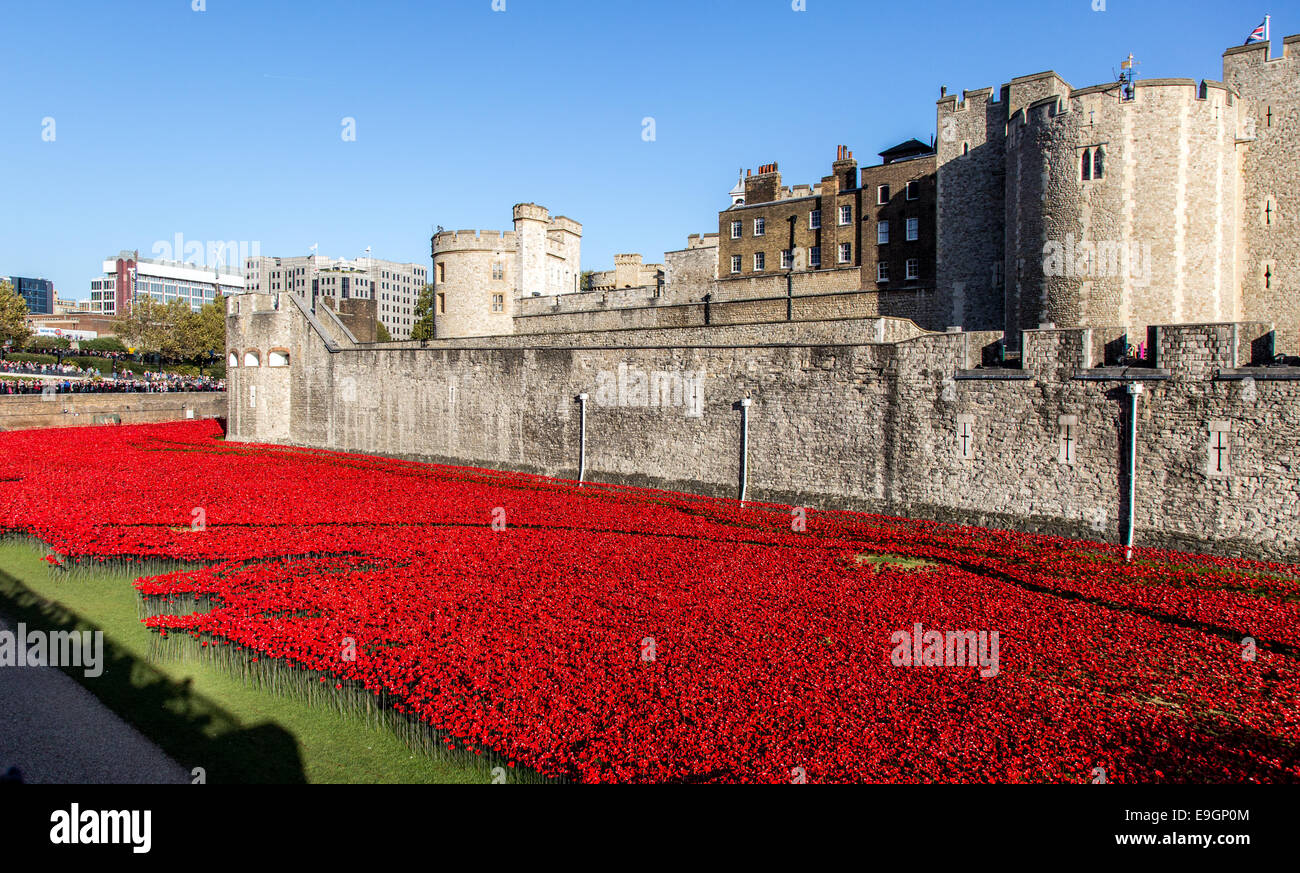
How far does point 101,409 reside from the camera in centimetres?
4972

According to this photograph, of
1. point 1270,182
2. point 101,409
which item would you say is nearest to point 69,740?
point 1270,182

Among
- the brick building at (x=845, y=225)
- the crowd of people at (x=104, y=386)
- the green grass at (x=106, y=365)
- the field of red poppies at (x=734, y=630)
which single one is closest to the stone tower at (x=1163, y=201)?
the brick building at (x=845, y=225)

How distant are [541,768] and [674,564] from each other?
858 cm

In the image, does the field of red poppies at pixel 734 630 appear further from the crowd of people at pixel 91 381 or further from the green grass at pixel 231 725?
the crowd of people at pixel 91 381

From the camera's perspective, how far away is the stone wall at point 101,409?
1778 inches

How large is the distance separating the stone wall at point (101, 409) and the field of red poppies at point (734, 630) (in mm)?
28157

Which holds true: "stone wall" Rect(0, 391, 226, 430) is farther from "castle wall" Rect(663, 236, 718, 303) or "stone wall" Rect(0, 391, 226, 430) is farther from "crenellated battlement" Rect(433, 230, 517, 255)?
"castle wall" Rect(663, 236, 718, 303)

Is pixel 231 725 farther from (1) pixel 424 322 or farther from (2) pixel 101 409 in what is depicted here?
(1) pixel 424 322

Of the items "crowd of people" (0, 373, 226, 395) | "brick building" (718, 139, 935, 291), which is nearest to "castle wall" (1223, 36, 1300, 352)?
"brick building" (718, 139, 935, 291)

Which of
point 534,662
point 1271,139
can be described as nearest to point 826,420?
point 534,662

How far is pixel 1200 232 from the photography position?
1112 inches

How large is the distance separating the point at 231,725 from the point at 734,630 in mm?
7396

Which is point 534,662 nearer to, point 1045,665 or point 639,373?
point 1045,665

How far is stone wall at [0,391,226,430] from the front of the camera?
45156mm
